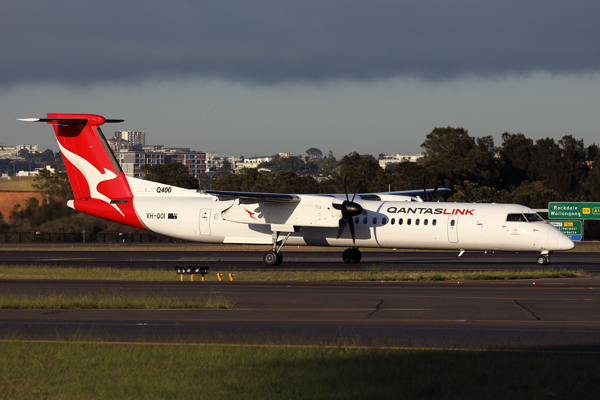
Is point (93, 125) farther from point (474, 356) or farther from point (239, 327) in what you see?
point (474, 356)

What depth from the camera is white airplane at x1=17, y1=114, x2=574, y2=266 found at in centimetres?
2952

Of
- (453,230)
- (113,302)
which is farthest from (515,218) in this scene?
(113,302)

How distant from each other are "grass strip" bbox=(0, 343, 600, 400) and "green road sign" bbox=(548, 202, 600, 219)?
158ft

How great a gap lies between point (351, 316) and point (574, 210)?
45.8m

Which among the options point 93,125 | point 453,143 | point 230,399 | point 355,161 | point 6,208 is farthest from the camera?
point 453,143

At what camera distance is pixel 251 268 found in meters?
30.2

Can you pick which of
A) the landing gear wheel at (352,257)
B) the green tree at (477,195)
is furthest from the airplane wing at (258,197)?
the green tree at (477,195)

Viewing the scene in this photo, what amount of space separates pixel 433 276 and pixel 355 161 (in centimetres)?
6888

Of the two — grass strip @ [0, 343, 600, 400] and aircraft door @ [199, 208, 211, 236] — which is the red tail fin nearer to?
aircraft door @ [199, 208, 211, 236]

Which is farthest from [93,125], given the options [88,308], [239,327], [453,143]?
[453,143]

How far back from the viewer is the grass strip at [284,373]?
332 inches

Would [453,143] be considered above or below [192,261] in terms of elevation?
above

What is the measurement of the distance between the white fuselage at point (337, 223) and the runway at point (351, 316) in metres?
5.51

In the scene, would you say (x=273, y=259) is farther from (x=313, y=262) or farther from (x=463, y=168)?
(x=463, y=168)
